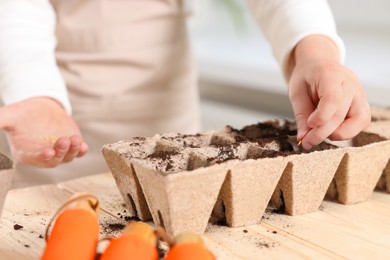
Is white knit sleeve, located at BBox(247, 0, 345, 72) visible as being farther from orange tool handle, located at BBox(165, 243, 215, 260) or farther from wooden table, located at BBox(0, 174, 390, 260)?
orange tool handle, located at BBox(165, 243, 215, 260)

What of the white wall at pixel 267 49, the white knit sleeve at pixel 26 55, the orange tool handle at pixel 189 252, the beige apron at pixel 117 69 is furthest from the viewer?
the white wall at pixel 267 49

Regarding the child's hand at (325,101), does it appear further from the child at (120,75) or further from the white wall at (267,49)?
the white wall at (267,49)

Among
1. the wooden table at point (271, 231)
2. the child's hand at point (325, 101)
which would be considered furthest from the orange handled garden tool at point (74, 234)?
the child's hand at point (325, 101)

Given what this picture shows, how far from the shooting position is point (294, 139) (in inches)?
38.0

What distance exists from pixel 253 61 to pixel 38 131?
128cm

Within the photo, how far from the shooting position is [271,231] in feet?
2.77

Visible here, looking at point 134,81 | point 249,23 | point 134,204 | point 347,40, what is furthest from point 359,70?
point 134,204

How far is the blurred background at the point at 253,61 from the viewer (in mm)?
1984

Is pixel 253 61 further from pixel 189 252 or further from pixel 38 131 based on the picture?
pixel 189 252

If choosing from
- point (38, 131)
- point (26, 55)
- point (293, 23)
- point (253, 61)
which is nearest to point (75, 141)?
point (38, 131)

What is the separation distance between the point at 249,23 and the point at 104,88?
1.18 metres

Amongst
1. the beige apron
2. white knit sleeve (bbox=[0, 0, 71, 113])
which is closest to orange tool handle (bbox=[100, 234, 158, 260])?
white knit sleeve (bbox=[0, 0, 71, 113])

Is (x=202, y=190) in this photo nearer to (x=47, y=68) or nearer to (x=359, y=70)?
(x=47, y=68)

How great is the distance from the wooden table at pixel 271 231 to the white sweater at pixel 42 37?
0.68 feet
